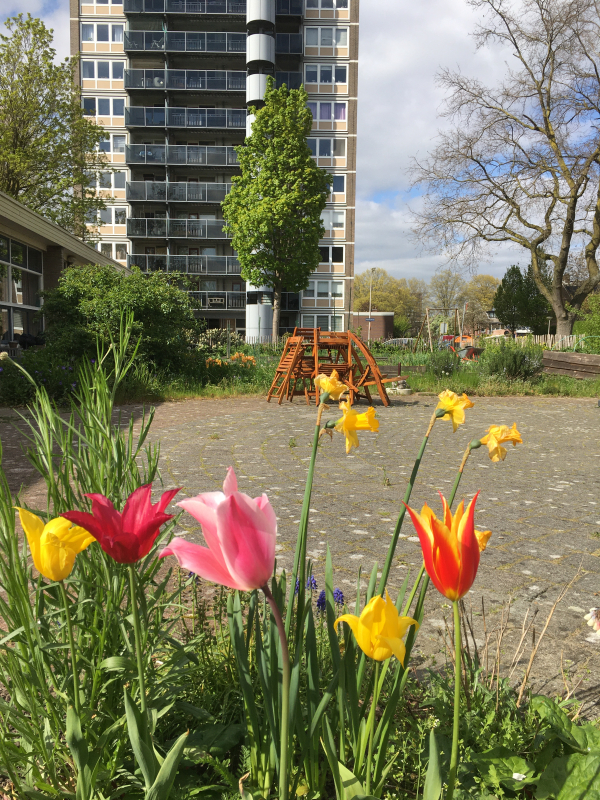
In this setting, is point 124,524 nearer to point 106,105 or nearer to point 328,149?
point 328,149

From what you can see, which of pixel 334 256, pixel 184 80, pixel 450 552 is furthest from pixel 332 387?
pixel 184 80

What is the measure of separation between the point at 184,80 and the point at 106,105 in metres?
5.71

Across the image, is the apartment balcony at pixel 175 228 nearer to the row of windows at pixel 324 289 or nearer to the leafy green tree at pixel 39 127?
the row of windows at pixel 324 289

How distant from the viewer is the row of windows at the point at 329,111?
37.6m

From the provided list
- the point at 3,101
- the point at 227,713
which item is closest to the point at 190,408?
the point at 227,713

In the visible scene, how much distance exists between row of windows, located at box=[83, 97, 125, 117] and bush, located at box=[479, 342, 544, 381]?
1288 inches

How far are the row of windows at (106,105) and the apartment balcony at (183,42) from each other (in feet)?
10.1

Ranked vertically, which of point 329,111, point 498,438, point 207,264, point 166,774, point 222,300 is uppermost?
point 329,111

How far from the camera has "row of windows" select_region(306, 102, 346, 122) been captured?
37594 millimetres

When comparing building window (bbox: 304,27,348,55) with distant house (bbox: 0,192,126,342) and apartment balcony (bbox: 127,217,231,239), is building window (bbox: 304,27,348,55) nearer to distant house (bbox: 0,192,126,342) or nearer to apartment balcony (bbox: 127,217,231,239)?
apartment balcony (bbox: 127,217,231,239)

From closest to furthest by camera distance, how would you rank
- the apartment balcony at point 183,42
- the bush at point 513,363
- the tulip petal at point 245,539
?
the tulip petal at point 245,539 → the bush at point 513,363 → the apartment balcony at point 183,42

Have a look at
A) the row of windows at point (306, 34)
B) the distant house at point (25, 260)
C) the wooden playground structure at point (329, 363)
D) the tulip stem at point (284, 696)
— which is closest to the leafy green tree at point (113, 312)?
the distant house at point (25, 260)

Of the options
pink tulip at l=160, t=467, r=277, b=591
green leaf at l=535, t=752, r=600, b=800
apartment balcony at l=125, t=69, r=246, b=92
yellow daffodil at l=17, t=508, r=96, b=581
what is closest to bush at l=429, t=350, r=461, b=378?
green leaf at l=535, t=752, r=600, b=800

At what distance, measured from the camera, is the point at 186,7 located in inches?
1423
